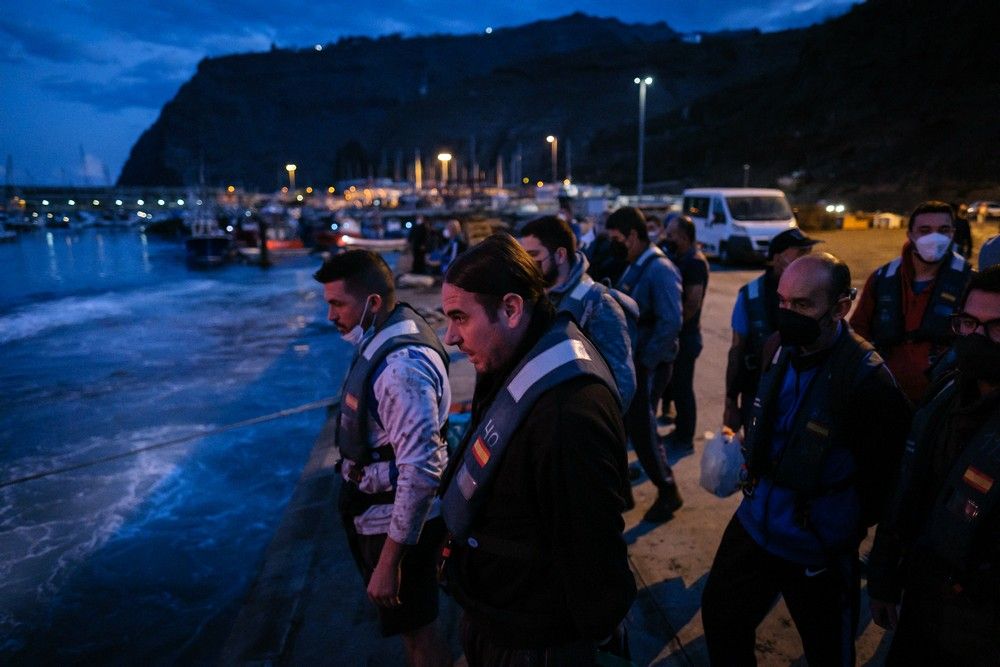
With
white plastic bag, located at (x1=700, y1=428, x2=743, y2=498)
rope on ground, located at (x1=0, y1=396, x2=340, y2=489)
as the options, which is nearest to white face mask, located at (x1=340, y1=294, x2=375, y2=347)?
white plastic bag, located at (x1=700, y1=428, x2=743, y2=498)

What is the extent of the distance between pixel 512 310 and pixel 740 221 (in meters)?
18.7

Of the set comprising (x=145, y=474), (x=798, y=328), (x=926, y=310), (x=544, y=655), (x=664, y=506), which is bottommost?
(x=145, y=474)

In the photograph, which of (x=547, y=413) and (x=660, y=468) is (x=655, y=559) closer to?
(x=660, y=468)

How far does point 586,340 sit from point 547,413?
13.0 inches

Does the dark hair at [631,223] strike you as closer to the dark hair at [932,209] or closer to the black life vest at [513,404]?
the dark hair at [932,209]

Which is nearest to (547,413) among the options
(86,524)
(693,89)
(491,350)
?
(491,350)

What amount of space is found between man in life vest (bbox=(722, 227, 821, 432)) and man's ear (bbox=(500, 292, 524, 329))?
96.0 inches

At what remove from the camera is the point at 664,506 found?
444cm

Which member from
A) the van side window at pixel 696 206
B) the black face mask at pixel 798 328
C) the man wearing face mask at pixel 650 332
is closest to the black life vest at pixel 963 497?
the black face mask at pixel 798 328

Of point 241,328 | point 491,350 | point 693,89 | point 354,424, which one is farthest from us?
point 693,89

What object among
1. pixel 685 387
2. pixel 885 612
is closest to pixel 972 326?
pixel 885 612

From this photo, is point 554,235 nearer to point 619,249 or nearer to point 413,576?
point 619,249

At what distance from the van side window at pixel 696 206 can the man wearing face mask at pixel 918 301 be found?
57.7 feet

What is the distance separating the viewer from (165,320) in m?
21.4
